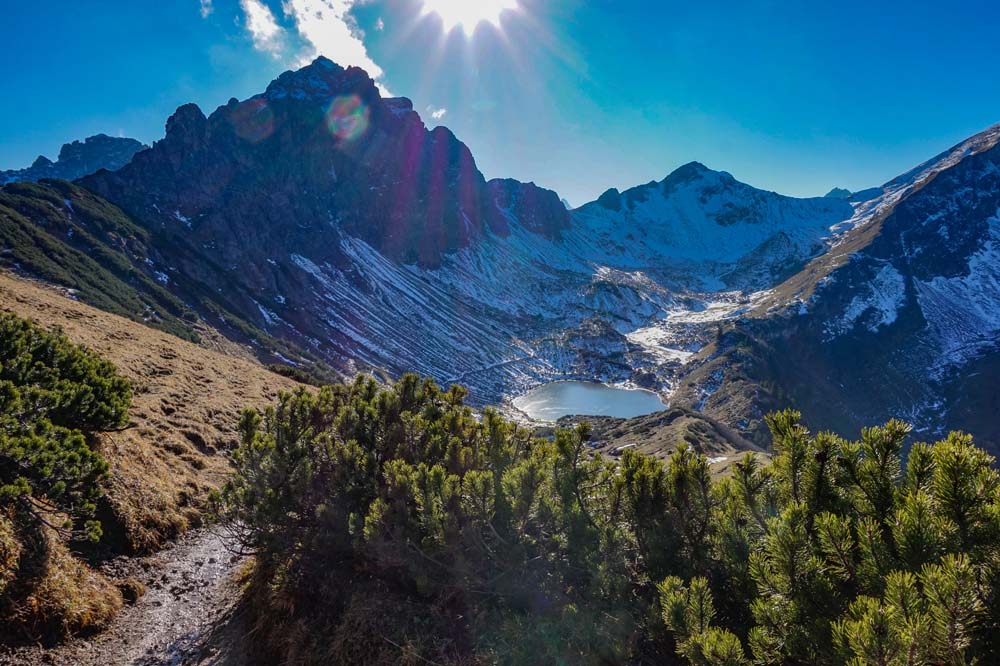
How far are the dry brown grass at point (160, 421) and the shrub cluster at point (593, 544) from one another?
4.78m

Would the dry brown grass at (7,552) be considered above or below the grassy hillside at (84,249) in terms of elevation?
below

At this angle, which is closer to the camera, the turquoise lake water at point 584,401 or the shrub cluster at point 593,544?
the shrub cluster at point 593,544

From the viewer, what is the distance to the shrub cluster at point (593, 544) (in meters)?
2.84

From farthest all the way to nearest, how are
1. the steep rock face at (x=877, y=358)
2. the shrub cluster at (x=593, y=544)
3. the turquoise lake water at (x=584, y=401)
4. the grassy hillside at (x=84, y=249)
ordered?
the steep rock face at (x=877, y=358), the turquoise lake water at (x=584, y=401), the grassy hillside at (x=84, y=249), the shrub cluster at (x=593, y=544)

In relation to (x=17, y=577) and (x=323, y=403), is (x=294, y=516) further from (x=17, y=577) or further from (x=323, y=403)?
(x=17, y=577)

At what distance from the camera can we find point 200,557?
32.8ft

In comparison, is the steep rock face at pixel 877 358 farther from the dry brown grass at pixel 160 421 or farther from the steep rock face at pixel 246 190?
the steep rock face at pixel 246 190

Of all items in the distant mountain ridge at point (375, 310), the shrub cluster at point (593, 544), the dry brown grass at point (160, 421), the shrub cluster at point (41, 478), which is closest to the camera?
the shrub cluster at point (593, 544)

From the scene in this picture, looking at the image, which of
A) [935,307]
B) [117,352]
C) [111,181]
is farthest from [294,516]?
[935,307]

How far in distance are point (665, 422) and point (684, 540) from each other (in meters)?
83.6

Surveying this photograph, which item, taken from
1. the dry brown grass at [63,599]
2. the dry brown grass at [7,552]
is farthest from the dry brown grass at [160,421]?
the dry brown grass at [7,552]

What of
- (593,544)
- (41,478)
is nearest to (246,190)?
(41,478)

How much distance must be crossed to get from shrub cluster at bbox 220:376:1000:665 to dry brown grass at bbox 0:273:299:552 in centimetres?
478

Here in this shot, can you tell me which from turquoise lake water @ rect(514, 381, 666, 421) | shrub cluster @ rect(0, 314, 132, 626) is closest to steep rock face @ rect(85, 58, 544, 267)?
turquoise lake water @ rect(514, 381, 666, 421)
